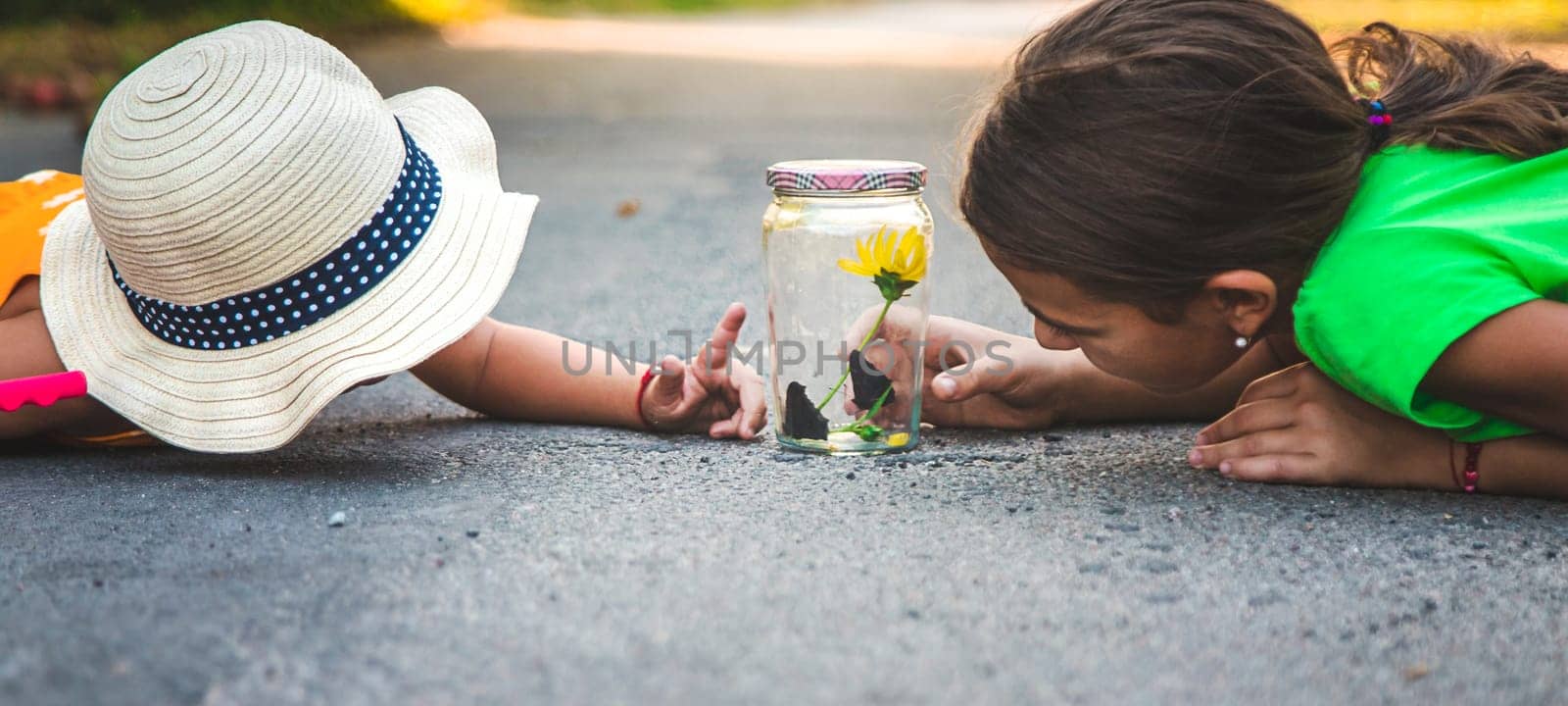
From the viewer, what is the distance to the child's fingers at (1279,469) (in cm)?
196

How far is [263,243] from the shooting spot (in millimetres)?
1970

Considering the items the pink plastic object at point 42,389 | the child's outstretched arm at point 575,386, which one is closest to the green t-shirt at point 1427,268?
the child's outstretched arm at point 575,386

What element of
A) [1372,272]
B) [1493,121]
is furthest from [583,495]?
[1493,121]

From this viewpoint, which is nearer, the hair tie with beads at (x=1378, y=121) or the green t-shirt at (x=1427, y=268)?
the green t-shirt at (x=1427, y=268)

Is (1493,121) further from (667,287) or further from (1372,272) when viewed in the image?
(667,287)

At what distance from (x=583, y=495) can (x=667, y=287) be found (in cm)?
146

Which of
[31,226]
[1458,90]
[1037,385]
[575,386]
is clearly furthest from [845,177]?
[31,226]

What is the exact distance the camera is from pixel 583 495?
188 centimetres

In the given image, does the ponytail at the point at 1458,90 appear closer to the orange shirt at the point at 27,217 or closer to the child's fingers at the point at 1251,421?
the child's fingers at the point at 1251,421

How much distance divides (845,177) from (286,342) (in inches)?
31.1

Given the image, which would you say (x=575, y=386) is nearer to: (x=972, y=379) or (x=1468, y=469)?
(x=972, y=379)

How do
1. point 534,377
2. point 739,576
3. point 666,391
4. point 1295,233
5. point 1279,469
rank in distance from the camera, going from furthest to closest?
point 534,377, point 666,391, point 1279,469, point 1295,233, point 739,576

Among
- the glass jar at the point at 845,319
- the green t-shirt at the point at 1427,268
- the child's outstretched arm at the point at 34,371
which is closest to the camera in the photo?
the green t-shirt at the point at 1427,268

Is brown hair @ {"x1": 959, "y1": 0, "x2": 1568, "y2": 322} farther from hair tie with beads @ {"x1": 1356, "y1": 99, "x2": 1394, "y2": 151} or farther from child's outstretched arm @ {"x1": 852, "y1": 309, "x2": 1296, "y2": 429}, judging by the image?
child's outstretched arm @ {"x1": 852, "y1": 309, "x2": 1296, "y2": 429}
